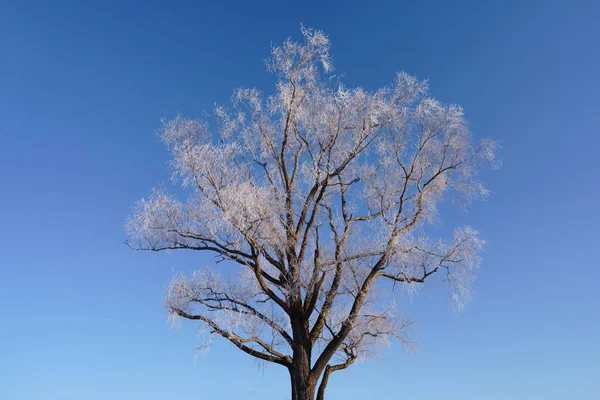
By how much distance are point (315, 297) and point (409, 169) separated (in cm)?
445

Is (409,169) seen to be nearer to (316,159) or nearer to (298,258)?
(316,159)

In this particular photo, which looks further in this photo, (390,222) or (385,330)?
(385,330)

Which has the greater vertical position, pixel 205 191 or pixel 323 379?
pixel 205 191

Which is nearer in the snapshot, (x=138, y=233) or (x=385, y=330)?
(x=138, y=233)

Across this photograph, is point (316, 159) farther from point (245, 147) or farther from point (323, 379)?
point (323, 379)

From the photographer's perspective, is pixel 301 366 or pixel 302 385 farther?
pixel 301 366

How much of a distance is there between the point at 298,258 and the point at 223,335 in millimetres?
2848

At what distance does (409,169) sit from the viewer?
52.0ft

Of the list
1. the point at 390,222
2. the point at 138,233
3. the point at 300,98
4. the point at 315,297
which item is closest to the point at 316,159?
the point at 300,98

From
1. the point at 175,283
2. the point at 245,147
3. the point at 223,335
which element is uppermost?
the point at 245,147

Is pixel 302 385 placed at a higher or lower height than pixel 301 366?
lower

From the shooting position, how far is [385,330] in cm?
1622

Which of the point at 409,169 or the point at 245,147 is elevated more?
the point at 245,147

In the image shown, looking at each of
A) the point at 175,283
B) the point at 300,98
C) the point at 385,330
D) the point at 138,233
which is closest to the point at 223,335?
the point at 175,283
